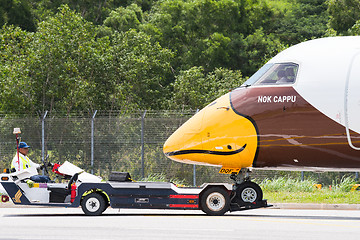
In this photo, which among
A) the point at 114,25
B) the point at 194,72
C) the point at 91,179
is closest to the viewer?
the point at 91,179

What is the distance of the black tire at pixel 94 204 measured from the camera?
1563 centimetres

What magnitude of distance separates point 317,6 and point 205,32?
465 inches

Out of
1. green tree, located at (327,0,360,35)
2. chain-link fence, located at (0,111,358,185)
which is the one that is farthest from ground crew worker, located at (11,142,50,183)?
green tree, located at (327,0,360,35)

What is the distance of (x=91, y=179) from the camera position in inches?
639

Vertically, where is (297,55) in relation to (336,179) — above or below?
above

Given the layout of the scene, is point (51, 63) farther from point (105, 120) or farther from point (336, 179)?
point (336, 179)

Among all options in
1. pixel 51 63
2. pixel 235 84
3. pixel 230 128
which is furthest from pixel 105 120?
pixel 235 84

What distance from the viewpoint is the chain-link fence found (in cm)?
2358

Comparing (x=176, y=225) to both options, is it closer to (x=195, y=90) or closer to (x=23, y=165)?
(x=23, y=165)

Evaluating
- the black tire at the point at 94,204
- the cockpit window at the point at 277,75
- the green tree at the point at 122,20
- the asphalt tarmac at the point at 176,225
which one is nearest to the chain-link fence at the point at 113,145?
the asphalt tarmac at the point at 176,225

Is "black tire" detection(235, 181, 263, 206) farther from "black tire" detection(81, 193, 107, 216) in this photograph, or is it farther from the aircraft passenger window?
"black tire" detection(81, 193, 107, 216)

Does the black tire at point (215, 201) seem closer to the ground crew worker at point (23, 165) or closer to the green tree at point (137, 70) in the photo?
the ground crew worker at point (23, 165)

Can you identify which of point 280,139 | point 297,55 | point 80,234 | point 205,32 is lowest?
point 80,234

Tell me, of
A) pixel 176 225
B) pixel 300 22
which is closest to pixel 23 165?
pixel 176 225
